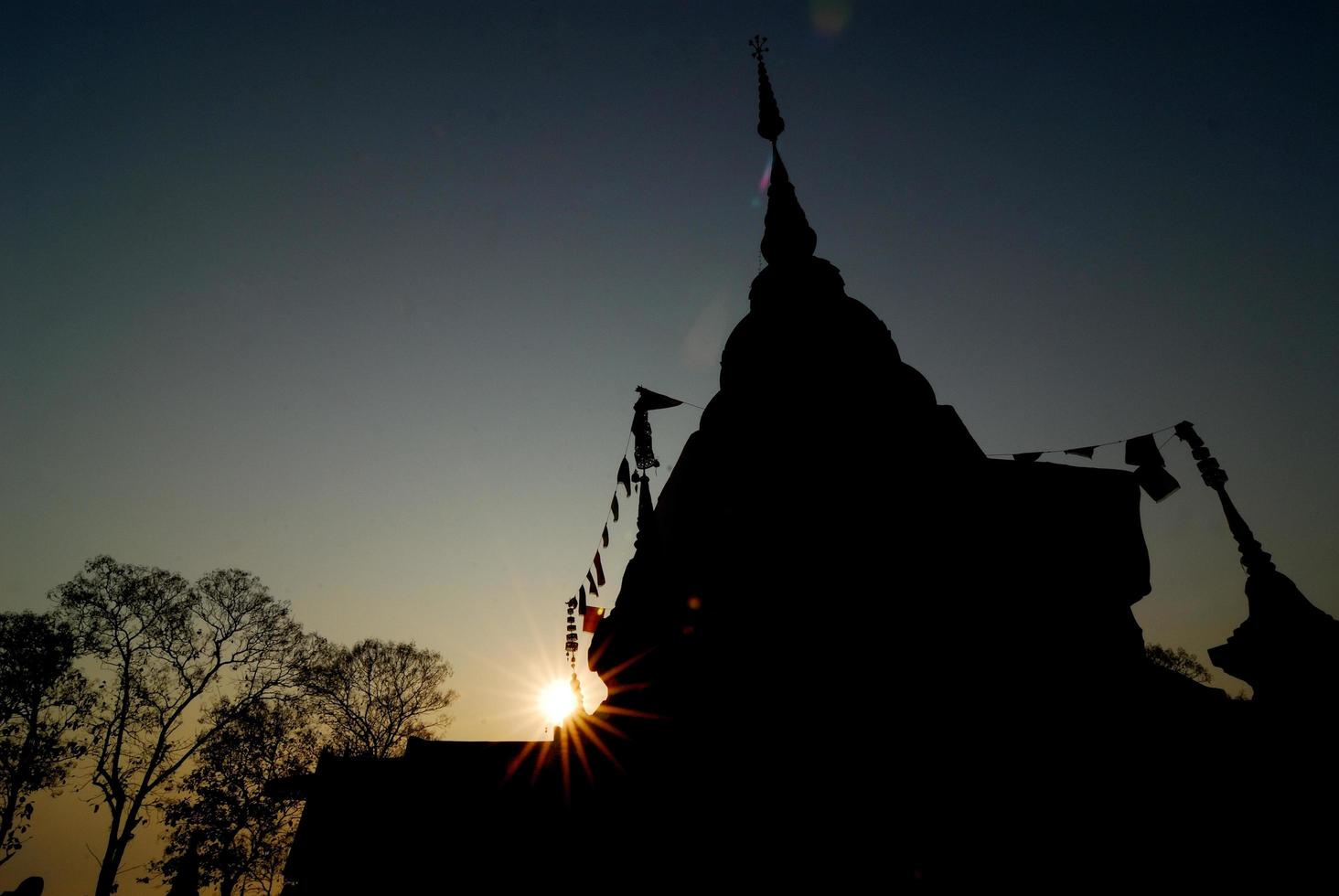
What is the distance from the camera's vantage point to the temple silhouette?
8.16m

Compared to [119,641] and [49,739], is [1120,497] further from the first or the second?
[49,739]

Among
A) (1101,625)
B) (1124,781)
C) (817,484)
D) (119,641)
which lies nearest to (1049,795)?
(1124,781)

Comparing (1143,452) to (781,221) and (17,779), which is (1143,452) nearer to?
(781,221)

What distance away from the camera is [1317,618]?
10367mm

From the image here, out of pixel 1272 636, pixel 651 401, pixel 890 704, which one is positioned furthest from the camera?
pixel 651 401

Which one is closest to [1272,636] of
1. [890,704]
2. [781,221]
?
[890,704]

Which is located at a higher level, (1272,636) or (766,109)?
(766,109)

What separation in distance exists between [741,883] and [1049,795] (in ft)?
15.0

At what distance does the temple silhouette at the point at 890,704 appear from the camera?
26.8 ft

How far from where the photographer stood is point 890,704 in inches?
356

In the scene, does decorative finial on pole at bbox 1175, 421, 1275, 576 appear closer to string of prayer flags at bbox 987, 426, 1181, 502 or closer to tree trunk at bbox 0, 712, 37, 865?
string of prayer flags at bbox 987, 426, 1181, 502

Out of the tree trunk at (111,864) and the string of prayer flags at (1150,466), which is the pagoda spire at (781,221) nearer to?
the string of prayer flags at (1150,466)

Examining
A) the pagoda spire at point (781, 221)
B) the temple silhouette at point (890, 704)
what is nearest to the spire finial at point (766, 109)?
the pagoda spire at point (781, 221)

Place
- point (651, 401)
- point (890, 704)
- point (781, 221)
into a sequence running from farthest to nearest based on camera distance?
point (781, 221) < point (651, 401) < point (890, 704)
